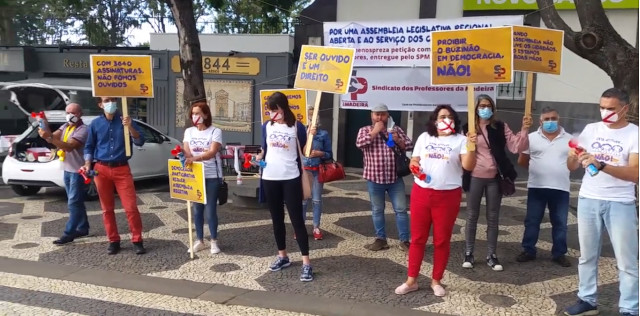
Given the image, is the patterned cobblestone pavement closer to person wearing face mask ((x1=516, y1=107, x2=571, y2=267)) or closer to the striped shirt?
person wearing face mask ((x1=516, y1=107, x2=571, y2=267))

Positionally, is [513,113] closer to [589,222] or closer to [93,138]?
[589,222]

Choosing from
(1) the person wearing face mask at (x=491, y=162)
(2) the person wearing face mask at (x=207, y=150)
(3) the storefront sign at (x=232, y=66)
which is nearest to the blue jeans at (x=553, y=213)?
(1) the person wearing face mask at (x=491, y=162)

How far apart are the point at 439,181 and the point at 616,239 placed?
4.54 feet

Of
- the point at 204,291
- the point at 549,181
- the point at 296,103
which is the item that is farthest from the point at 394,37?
→ the point at 204,291

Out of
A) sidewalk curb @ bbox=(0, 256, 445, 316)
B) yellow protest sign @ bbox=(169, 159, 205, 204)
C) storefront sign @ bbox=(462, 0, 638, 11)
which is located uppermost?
storefront sign @ bbox=(462, 0, 638, 11)

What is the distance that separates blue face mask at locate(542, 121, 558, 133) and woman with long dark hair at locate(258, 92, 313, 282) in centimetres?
251

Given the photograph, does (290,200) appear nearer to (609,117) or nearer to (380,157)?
(380,157)

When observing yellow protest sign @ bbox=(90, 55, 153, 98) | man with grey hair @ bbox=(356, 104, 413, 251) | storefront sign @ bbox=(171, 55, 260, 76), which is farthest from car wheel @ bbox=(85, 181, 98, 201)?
storefront sign @ bbox=(171, 55, 260, 76)

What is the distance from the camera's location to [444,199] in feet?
15.0

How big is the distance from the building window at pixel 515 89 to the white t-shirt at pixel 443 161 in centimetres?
818

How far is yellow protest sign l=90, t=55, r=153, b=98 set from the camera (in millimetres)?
6051

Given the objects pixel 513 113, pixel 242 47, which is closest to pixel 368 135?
pixel 513 113

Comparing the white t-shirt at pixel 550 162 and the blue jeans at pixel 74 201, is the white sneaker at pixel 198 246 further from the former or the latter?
the white t-shirt at pixel 550 162

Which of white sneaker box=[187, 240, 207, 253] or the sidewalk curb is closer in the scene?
the sidewalk curb
